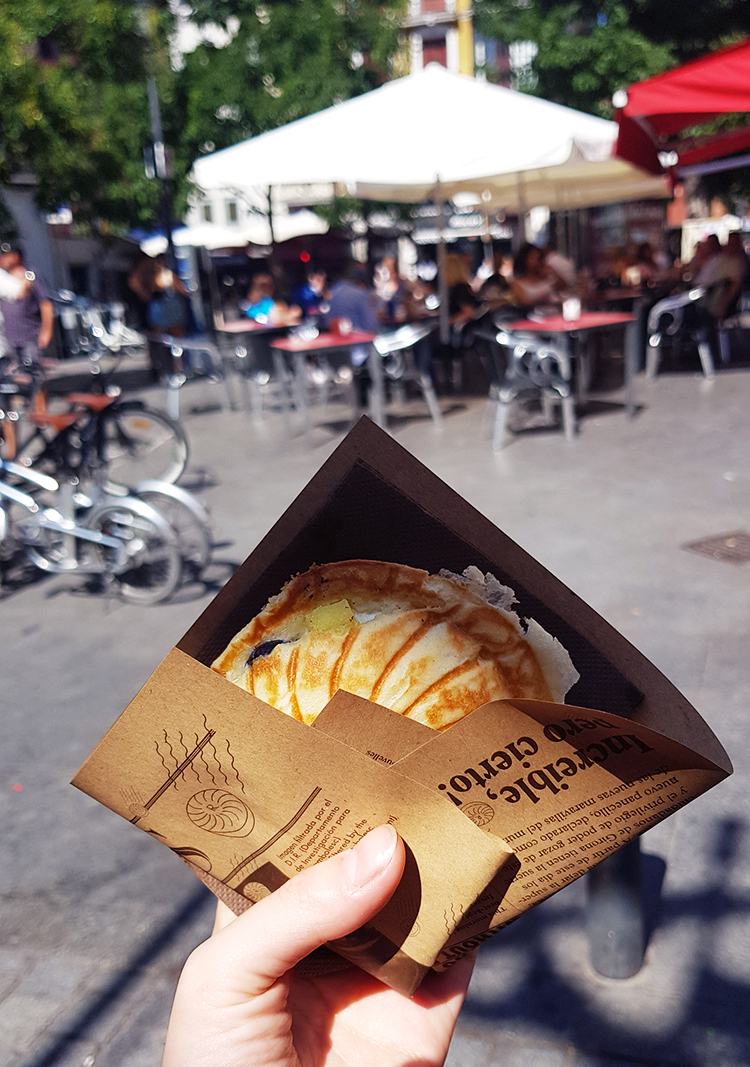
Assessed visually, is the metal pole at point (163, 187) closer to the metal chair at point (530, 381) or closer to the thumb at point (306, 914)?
the metal chair at point (530, 381)

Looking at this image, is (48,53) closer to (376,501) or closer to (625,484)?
(625,484)

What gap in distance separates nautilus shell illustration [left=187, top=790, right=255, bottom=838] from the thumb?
99 mm

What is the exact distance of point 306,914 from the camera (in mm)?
1046

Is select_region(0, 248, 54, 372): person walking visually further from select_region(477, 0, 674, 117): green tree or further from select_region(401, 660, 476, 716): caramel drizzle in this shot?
select_region(477, 0, 674, 117): green tree

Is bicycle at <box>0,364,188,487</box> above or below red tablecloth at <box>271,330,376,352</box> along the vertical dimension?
below

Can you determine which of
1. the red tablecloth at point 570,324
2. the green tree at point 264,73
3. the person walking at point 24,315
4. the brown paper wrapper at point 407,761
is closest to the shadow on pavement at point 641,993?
the brown paper wrapper at point 407,761

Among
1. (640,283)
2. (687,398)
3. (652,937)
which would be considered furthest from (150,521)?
(640,283)

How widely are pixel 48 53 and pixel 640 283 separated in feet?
69.9

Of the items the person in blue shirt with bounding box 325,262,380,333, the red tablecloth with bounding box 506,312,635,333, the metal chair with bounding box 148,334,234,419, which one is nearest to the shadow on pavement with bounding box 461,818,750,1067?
the red tablecloth with bounding box 506,312,635,333

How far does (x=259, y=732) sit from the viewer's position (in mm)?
898

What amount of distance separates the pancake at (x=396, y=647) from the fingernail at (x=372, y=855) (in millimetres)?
121

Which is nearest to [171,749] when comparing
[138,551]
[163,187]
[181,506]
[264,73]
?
[138,551]

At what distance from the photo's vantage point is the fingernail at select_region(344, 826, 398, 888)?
96 centimetres

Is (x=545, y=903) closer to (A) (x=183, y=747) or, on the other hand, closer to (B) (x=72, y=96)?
(A) (x=183, y=747)
